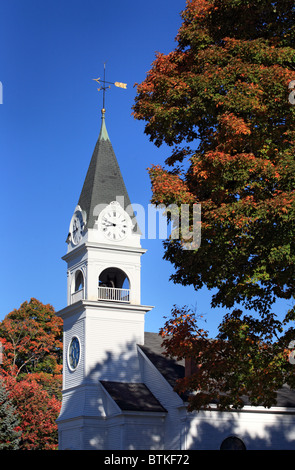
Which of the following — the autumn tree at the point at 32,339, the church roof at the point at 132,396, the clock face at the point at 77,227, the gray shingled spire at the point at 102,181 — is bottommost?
the church roof at the point at 132,396

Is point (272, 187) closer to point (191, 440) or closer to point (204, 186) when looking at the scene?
point (204, 186)

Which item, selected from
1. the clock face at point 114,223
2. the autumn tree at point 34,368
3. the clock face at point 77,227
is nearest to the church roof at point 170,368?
the clock face at point 114,223

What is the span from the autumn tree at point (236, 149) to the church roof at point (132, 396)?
1515cm

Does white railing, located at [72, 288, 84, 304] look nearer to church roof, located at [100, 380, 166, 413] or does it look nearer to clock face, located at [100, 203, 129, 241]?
clock face, located at [100, 203, 129, 241]

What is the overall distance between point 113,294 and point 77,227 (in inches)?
173

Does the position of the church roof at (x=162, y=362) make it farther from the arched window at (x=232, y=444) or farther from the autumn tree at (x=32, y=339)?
the autumn tree at (x=32, y=339)

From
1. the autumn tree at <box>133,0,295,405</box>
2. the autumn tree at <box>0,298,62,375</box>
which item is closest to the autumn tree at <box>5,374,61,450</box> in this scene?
the autumn tree at <box>0,298,62,375</box>

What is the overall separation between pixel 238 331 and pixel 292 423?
1835 centimetres

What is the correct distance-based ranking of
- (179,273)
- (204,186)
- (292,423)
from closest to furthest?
(204,186), (179,273), (292,423)

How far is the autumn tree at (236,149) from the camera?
658 inches

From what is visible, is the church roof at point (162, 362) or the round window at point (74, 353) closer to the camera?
the church roof at point (162, 362)

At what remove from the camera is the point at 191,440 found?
107 ft

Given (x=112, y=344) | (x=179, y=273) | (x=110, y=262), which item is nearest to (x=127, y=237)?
(x=110, y=262)

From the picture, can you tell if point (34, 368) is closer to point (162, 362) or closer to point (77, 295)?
point (77, 295)
